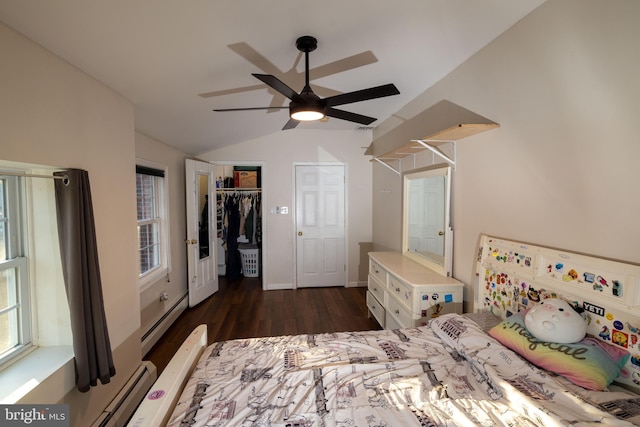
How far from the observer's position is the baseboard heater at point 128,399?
1790mm

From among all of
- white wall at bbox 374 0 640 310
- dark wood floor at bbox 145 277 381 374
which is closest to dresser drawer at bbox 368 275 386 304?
dark wood floor at bbox 145 277 381 374

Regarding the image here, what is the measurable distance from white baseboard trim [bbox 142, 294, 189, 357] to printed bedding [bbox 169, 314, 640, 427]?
1.53 metres

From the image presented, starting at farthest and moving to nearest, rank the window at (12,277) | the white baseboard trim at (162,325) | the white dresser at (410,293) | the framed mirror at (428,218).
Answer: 1. the white baseboard trim at (162,325)
2. the framed mirror at (428,218)
3. the white dresser at (410,293)
4. the window at (12,277)

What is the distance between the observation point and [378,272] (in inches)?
122

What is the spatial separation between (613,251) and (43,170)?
9.05ft

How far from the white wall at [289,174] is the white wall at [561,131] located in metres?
2.48

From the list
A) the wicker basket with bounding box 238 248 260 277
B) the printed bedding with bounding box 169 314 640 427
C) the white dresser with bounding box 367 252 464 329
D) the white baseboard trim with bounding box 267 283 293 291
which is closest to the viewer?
the printed bedding with bounding box 169 314 640 427

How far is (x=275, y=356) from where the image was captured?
1571mm

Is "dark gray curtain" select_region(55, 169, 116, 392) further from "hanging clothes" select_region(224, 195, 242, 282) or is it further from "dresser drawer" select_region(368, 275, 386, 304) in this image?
"hanging clothes" select_region(224, 195, 242, 282)

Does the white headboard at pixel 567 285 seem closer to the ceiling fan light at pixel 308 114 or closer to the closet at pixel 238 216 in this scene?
the ceiling fan light at pixel 308 114

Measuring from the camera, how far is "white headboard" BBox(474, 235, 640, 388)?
1.13 metres
